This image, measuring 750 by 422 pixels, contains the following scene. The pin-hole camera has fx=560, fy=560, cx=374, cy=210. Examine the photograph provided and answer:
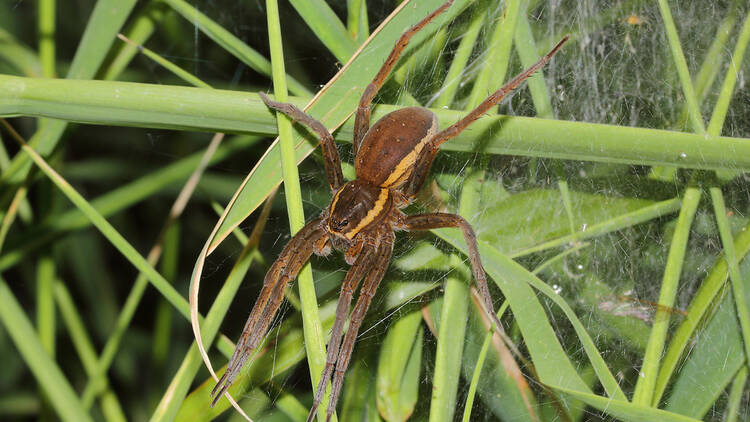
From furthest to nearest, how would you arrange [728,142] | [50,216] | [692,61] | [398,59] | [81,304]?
[81,304]
[50,216]
[692,61]
[398,59]
[728,142]

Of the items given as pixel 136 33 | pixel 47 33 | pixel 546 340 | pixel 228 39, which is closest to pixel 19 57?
pixel 47 33

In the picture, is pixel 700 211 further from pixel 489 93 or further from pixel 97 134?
pixel 97 134

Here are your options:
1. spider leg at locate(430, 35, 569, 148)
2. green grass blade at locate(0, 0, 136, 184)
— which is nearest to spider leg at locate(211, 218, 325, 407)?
spider leg at locate(430, 35, 569, 148)

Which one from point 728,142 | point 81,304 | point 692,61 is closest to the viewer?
point 728,142

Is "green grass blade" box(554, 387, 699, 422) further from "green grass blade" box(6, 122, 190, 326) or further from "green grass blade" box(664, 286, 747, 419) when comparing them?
"green grass blade" box(6, 122, 190, 326)

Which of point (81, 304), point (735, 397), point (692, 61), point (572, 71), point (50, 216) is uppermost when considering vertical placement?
point (50, 216)

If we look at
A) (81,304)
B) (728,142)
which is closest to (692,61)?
(728,142)

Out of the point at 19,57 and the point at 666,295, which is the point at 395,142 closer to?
the point at 666,295
